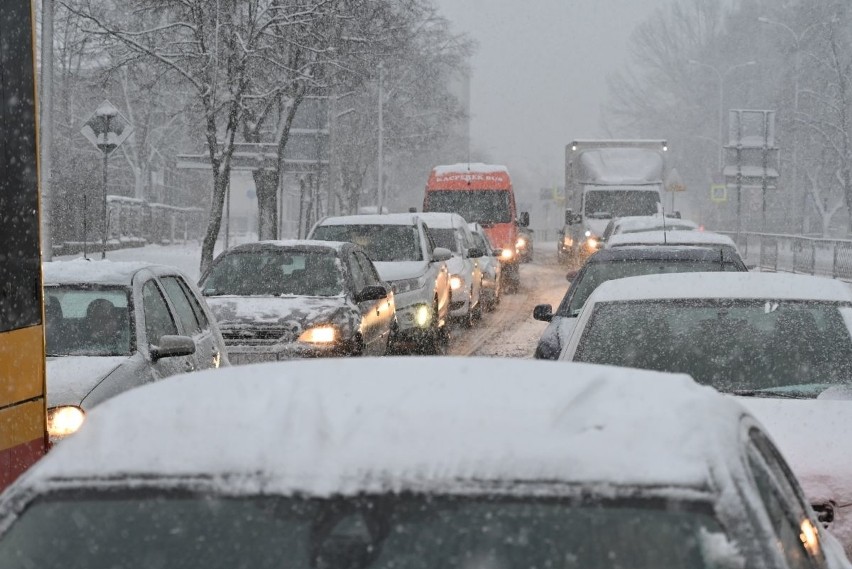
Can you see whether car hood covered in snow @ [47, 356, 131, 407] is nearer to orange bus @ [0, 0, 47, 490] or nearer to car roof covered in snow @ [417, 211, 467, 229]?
orange bus @ [0, 0, 47, 490]

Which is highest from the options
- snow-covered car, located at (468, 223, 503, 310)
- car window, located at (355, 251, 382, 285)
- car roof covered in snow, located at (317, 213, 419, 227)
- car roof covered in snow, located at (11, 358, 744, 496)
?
car roof covered in snow, located at (11, 358, 744, 496)

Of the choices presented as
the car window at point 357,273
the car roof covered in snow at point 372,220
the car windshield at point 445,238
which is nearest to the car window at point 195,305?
the car window at point 357,273

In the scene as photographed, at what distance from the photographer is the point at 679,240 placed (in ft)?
42.4

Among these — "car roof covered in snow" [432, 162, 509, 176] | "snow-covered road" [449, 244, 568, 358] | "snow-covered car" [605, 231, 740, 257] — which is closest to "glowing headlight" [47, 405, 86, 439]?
"snow-covered car" [605, 231, 740, 257]

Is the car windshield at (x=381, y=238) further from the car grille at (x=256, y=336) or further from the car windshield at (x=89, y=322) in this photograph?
the car windshield at (x=89, y=322)

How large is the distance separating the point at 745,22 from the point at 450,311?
2544 inches

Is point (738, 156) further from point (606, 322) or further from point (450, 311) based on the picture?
point (606, 322)

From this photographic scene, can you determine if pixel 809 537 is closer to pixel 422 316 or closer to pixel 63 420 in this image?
pixel 63 420

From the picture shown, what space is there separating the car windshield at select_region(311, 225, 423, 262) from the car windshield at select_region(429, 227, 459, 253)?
4510 millimetres

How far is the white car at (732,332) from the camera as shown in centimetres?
659

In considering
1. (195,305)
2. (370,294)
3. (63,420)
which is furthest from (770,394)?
(370,294)

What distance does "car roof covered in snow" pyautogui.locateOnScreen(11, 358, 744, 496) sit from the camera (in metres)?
2.40

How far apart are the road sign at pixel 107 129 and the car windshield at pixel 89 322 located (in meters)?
12.3

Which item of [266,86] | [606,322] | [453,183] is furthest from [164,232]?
[606,322]
